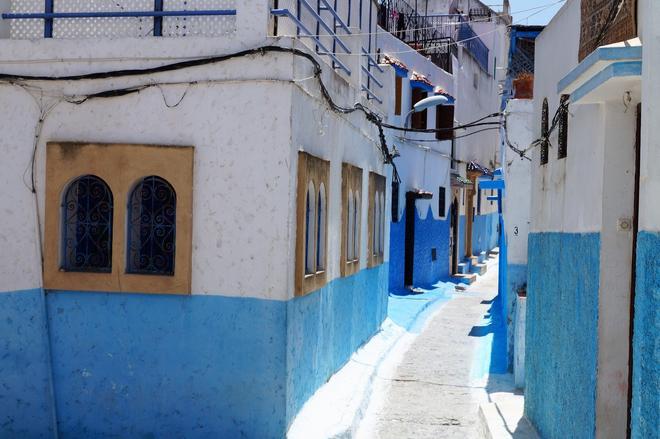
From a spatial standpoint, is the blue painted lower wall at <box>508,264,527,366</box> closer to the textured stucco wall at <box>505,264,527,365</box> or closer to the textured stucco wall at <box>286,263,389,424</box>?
the textured stucco wall at <box>505,264,527,365</box>

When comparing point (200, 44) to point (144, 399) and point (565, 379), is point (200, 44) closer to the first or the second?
point (144, 399)

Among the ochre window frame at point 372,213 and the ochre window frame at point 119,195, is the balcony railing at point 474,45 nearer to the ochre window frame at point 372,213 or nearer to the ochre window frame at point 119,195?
the ochre window frame at point 372,213

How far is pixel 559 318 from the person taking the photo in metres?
7.19

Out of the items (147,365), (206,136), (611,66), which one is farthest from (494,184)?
(611,66)

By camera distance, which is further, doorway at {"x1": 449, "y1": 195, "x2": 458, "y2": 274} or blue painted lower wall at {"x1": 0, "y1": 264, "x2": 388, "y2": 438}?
doorway at {"x1": 449, "y1": 195, "x2": 458, "y2": 274}

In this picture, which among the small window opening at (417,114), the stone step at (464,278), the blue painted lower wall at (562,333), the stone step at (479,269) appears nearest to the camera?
the blue painted lower wall at (562,333)

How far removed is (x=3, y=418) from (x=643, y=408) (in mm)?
5876

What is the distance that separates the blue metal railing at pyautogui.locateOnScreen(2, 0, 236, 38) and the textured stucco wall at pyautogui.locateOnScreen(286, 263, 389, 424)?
9.09ft

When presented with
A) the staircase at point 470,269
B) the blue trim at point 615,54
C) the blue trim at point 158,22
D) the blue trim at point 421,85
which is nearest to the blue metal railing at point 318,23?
the blue trim at point 158,22

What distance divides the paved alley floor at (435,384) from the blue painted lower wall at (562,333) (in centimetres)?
150

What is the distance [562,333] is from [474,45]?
2727 centimetres

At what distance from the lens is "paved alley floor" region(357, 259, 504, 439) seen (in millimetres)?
9883

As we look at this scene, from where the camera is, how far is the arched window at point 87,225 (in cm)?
775

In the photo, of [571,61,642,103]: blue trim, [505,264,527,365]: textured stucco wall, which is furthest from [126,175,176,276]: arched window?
[505,264,527,365]: textured stucco wall
